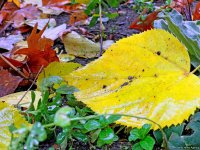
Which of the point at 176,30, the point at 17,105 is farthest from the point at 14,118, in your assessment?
the point at 176,30

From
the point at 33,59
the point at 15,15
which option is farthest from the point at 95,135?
the point at 15,15

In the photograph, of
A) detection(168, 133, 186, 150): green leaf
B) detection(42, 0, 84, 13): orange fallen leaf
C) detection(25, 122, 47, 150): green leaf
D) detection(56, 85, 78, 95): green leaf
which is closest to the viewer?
detection(25, 122, 47, 150): green leaf

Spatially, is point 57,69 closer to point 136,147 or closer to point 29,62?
point 29,62

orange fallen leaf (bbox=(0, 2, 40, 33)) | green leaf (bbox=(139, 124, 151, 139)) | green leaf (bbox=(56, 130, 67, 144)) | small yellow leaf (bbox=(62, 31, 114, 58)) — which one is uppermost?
green leaf (bbox=(139, 124, 151, 139))

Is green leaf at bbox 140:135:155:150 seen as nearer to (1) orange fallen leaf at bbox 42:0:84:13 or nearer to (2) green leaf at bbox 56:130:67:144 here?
(2) green leaf at bbox 56:130:67:144

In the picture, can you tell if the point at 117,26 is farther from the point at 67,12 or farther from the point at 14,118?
the point at 14,118

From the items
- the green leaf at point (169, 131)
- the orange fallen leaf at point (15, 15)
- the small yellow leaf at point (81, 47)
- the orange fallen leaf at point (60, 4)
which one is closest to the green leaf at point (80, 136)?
the green leaf at point (169, 131)

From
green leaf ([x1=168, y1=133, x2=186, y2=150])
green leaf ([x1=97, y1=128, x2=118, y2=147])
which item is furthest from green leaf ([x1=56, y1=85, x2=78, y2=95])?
green leaf ([x1=168, y1=133, x2=186, y2=150])
